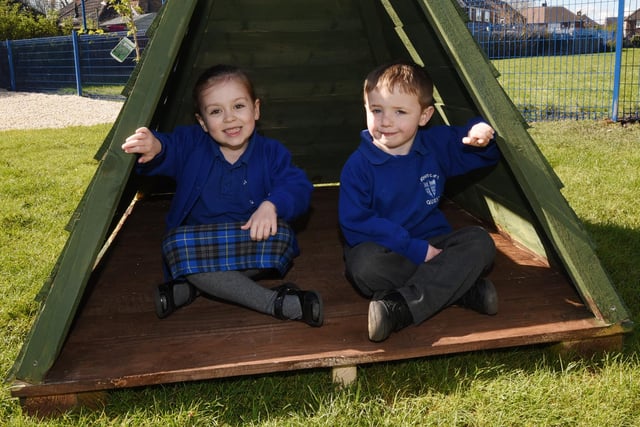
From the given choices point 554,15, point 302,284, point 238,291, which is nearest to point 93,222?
point 238,291

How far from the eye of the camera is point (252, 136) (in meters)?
A: 3.05

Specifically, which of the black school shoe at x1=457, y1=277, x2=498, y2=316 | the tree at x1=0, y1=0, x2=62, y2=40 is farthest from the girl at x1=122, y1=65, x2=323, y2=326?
the tree at x1=0, y1=0, x2=62, y2=40

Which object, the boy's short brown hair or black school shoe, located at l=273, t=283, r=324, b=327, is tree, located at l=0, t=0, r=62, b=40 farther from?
black school shoe, located at l=273, t=283, r=324, b=327

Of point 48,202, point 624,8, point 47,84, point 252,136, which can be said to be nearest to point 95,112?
point 47,84

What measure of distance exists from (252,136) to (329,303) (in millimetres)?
858

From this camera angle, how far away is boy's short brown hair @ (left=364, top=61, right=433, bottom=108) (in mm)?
2715

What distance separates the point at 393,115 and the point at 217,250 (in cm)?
94

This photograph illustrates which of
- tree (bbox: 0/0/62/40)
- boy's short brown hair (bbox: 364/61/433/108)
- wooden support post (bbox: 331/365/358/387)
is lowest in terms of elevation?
wooden support post (bbox: 331/365/358/387)

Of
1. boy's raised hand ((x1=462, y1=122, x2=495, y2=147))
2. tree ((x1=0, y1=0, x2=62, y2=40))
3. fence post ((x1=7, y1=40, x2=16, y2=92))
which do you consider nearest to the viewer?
boy's raised hand ((x1=462, y1=122, x2=495, y2=147))

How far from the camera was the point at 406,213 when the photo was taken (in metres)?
2.87

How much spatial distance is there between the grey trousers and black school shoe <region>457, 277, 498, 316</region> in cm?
3

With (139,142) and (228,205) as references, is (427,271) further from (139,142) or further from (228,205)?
(139,142)

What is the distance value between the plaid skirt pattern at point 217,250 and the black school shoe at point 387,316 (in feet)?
1.86

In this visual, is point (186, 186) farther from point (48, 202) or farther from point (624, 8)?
point (624, 8)
